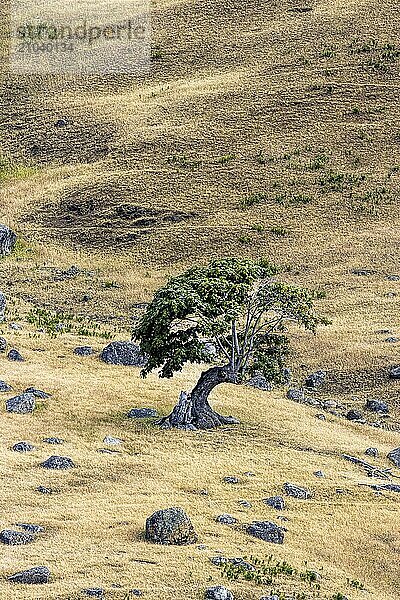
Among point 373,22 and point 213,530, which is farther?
point 373,22

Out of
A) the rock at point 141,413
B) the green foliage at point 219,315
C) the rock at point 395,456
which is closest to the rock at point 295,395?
the green foliage at point 219,315

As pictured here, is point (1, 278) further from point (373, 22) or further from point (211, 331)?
point (373, 22)

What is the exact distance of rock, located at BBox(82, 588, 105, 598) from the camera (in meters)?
20.3

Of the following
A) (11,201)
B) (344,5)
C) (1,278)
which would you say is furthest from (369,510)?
(344,5)

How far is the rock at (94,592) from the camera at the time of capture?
20.3 meters

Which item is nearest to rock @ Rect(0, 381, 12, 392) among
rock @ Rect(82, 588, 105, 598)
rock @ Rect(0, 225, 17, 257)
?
rock @ Rect(82, 588, 105, 598)

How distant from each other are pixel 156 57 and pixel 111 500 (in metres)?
82.4

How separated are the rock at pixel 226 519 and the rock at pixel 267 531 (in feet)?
1.92

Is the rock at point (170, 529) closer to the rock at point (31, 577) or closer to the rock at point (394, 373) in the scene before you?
the rock at point (31, 577)

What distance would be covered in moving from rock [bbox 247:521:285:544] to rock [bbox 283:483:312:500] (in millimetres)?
3481

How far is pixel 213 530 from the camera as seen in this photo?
25.5 m

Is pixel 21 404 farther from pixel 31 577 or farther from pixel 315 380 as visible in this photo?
pixel 315 380

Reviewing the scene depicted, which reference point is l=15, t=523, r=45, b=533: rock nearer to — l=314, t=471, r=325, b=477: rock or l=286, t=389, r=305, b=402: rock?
l=314, t=471, r=325, b=477: rock

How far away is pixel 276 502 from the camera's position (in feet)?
93.7
